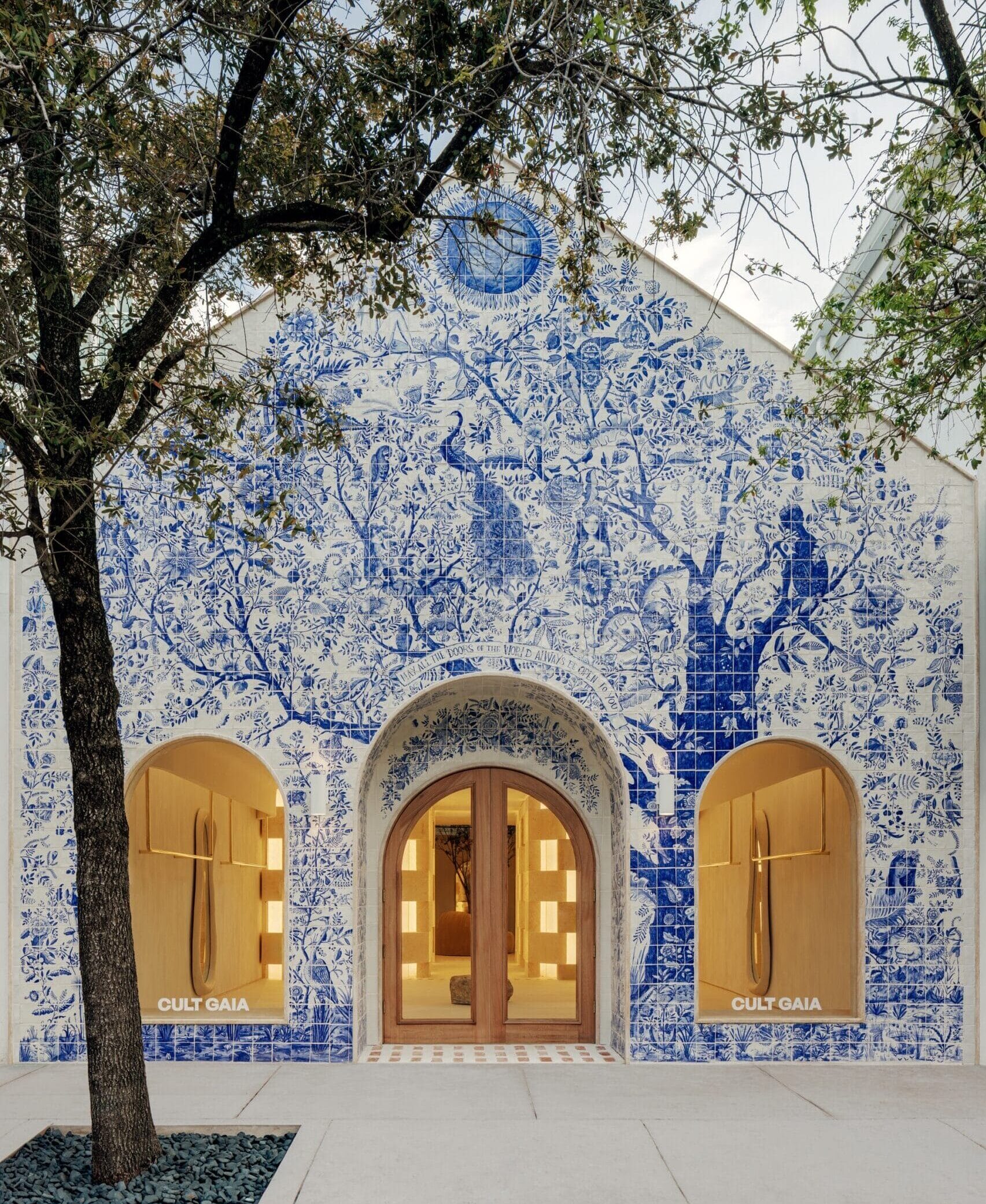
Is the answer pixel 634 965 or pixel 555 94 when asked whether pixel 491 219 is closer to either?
pixel 555 94

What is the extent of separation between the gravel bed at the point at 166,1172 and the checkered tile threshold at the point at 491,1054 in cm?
244

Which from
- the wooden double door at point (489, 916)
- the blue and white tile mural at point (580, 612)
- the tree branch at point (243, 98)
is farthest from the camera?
the wooden double door at point (489, 916)

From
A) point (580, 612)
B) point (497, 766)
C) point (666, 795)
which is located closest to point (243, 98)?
point (580, 612)

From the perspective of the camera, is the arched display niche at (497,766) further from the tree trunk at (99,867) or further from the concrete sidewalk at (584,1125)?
the tree trunk at (99,867)

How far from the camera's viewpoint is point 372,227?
249 inches

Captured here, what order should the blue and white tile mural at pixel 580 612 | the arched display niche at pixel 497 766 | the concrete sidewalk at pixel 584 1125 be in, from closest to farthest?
1. the concrete sidewalk at pixel 584 1125
2. the blue and white tile mural at pixel 580 612
3. the arched display niche at pixel 497 766

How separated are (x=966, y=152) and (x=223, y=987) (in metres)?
7.77

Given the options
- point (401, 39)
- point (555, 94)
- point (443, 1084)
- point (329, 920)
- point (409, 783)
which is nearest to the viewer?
point (555, 94)

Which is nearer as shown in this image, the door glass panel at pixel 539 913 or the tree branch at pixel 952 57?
the tree branch at pixel 952 57

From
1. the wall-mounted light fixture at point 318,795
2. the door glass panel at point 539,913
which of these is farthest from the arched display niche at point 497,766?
the wall-mounted light fixture at point 318,795

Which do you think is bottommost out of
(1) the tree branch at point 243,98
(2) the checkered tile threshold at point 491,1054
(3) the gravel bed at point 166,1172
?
(2) the checkered tile threshold at point 491,1054

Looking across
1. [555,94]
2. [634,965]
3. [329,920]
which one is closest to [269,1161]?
[329,920]

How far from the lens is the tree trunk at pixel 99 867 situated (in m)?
6.23

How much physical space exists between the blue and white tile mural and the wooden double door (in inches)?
21.8
